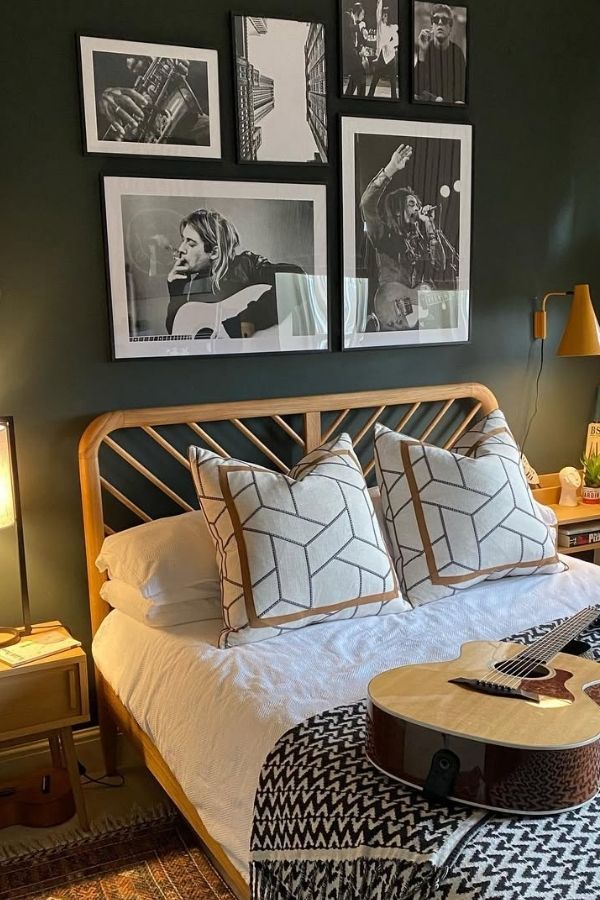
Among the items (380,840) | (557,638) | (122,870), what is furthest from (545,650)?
(122,870)

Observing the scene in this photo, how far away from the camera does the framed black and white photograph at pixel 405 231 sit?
306 cm

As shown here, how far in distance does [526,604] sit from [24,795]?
5.08 ft

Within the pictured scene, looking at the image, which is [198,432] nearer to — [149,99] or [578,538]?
[149,99]

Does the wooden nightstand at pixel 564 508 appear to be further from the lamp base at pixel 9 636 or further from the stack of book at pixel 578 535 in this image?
the lamp base at pixel 9 636

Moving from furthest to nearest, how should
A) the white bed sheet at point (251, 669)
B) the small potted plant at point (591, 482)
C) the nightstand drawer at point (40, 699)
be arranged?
the small potted plant at point (591, 482) < the nightstand drawer at point (40, 699) < the white bed sheet at point (251, 669)

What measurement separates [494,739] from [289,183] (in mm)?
2063

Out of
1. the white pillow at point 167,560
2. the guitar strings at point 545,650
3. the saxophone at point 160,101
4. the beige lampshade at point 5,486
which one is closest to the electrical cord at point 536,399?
the guitar strings at point 545,650

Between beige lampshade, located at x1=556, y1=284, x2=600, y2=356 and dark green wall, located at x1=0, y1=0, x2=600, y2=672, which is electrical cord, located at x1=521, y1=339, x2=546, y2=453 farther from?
beige lampshade, located at x1=556, y1=284, x2=600, y2=356

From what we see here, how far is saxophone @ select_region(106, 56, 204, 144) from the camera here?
2.68m

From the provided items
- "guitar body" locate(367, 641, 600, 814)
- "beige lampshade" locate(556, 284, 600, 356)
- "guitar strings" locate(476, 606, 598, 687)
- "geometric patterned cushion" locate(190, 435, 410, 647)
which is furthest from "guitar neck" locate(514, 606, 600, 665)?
"beige lampshade" locate(556, 284, 600, 356)

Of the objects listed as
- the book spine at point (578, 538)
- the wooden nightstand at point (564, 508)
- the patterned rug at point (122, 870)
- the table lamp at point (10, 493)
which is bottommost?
the patterned rug at point (122, 870)

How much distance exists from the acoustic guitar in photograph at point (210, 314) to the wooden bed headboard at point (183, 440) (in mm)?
240

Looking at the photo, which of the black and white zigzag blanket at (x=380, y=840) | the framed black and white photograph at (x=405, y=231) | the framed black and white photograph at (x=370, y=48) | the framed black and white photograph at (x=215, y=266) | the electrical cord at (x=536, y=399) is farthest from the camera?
the electrical cord at (x=536, y=399)

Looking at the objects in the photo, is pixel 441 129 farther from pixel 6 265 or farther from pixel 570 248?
pixel 6 265
